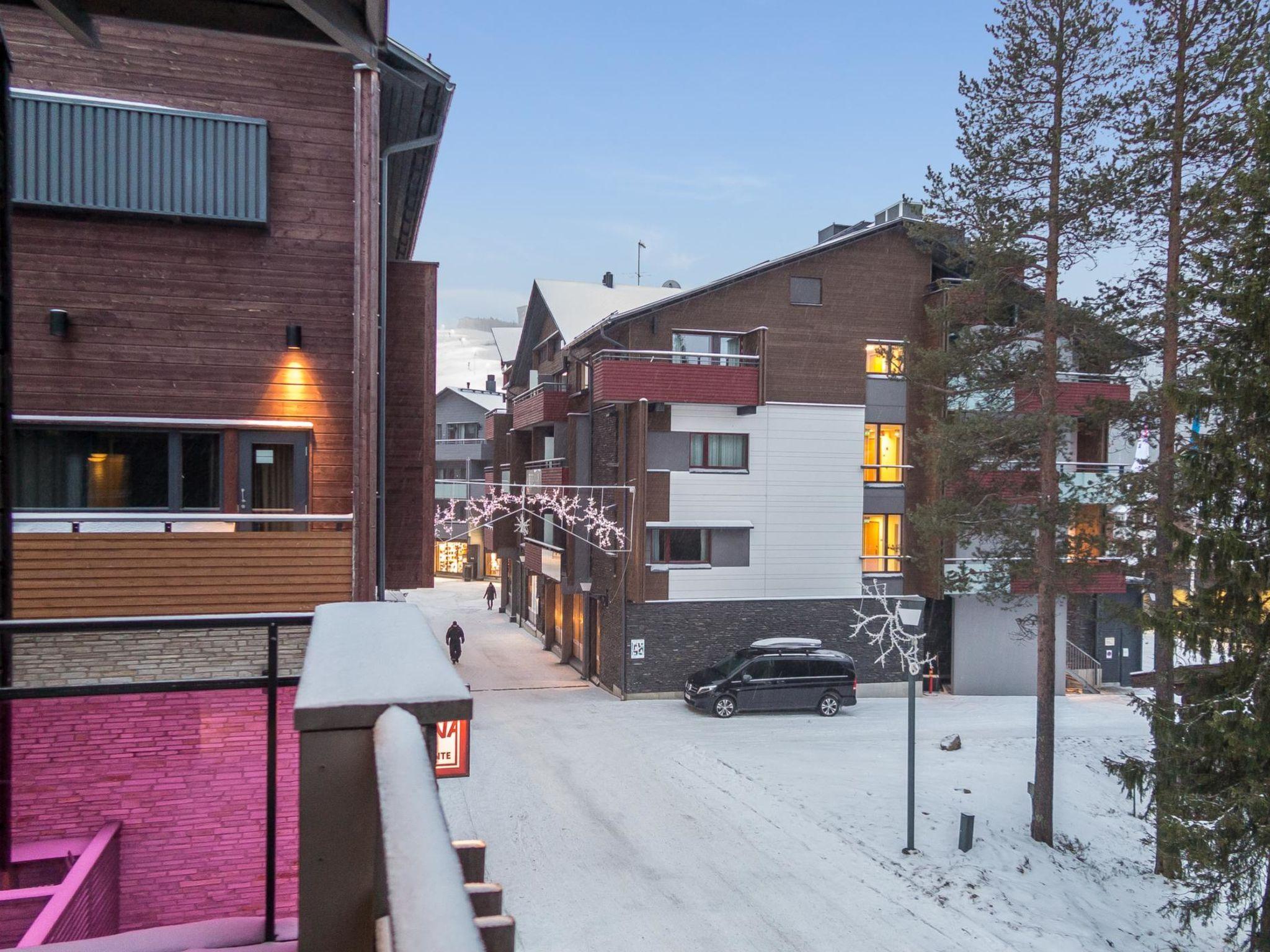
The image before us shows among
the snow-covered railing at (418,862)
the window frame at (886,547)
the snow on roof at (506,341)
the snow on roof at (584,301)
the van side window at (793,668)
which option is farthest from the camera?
the snow on roof at (506,341)

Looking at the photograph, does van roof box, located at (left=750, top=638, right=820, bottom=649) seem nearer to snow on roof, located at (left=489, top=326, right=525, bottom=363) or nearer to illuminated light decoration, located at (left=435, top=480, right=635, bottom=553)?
illuminated light decoration, located at (left=435, top=480, right=635, bottom=553)

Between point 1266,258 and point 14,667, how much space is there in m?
13.1

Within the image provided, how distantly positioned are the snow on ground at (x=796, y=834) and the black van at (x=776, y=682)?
0.46 meters

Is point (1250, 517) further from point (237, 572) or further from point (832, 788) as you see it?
point (237, 572)

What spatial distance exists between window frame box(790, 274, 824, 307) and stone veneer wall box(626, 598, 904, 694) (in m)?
8.28

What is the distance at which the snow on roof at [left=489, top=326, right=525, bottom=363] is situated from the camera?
4888 cm

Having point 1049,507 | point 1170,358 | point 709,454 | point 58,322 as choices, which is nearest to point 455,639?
point 709,454

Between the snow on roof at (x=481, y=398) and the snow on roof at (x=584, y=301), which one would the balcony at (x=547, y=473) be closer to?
the snow on roof at (x=584, y=301)

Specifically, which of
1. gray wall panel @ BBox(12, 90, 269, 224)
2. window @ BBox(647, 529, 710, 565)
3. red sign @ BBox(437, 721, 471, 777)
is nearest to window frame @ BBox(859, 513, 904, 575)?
window @ BBox(647, 529, 710, 565)

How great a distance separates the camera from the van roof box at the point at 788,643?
23438mm

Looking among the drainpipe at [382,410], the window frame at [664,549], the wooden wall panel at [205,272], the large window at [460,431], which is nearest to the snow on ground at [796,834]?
the drainpipe at [382,410]

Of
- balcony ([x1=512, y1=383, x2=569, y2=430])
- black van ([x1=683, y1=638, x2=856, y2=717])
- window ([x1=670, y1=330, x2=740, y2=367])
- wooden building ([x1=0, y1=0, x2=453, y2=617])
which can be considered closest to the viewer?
wooden building ([x1=0, y1=0, x2=453, y2=617])

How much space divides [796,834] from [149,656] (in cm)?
1272

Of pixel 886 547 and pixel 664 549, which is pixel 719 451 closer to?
pixel 664 549
